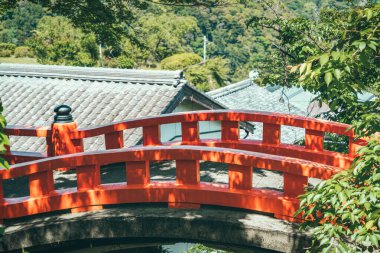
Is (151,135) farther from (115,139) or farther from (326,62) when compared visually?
(326,62)

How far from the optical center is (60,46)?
1726 inches

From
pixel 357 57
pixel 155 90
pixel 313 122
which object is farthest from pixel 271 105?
pixel 357 57

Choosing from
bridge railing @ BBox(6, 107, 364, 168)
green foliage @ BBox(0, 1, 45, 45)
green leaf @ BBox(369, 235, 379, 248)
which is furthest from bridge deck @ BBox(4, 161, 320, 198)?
green foliage @ BBox(0, 1, 45, 45)

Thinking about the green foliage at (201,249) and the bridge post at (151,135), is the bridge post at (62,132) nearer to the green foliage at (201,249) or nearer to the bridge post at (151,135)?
the bridge post at (151,135)

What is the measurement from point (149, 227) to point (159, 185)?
21.0 inches

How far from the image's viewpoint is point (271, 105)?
25.7 m

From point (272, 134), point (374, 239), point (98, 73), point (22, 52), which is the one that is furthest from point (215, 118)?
point (22, 52)

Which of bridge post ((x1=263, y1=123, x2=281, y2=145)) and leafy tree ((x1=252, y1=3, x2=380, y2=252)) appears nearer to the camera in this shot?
leafy tree ((x1=252, y1=3, x2=380, y2=252))

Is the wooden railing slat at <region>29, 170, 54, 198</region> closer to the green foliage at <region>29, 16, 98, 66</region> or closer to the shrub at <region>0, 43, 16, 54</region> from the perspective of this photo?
the green foliage at <region>29, 16, 98, 66</region>

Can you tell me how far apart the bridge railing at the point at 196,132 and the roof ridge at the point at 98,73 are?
352 centimetres

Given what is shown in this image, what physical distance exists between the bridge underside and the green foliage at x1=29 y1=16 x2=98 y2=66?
38000 millimetres

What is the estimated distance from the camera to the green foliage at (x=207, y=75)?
44.6 metres

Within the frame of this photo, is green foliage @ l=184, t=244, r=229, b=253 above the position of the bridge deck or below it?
below

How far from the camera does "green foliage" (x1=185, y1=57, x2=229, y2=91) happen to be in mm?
44625
